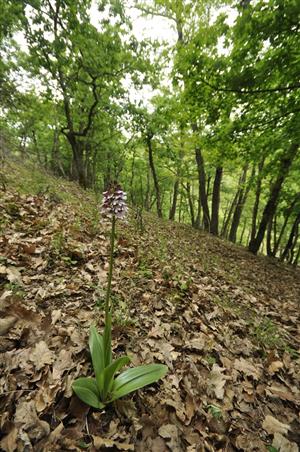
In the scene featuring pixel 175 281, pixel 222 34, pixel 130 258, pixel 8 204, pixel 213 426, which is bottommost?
pixel 213 426

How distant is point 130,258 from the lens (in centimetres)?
451

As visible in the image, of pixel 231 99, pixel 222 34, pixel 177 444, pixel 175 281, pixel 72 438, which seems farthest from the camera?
pixel 231 99

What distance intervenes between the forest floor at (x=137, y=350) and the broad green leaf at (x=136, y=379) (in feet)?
0.51

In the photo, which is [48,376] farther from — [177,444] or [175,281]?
[175,281]

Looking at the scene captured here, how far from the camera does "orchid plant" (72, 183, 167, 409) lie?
163 centimetres

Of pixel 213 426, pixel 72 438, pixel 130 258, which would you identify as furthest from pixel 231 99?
pixel 72 438

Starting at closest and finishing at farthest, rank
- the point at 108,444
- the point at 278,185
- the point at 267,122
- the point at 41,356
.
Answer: the point at 108,444 < the point at 41,356 < the point at 267,122 < the point at 278,185

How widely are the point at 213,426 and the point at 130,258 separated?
2.99m

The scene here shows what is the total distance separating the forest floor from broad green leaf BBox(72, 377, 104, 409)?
104 millimetres

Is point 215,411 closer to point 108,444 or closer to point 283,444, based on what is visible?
point 283,444

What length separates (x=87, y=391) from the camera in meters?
1.62

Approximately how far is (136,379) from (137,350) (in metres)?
0.60

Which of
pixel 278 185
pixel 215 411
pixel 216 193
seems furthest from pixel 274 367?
pixel 216 193

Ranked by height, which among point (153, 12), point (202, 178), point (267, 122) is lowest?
point (267, 122)
